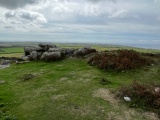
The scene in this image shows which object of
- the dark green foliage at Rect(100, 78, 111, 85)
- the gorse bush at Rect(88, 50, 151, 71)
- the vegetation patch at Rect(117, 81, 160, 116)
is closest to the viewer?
the vegetation patch at Rect(117, 81, 160, 116)

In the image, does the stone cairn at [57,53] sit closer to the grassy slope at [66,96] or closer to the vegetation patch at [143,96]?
the grassy slope at [66,96]

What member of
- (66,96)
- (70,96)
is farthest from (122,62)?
(66,96)

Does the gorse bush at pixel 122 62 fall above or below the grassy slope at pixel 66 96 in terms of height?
above

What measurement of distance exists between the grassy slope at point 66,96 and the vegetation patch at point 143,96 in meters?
0.90

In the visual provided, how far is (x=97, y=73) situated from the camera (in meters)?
20.5

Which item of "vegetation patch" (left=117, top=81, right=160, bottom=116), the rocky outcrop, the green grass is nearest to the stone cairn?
the rocky outcrop

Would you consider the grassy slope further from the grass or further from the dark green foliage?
the dark green foliage

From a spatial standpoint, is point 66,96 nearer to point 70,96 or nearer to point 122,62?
point 70,96

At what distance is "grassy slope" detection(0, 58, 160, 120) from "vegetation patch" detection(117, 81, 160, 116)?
90 centimetres

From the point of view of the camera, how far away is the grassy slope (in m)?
11.9

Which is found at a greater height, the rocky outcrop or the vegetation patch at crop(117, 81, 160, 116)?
the rocky outcrop

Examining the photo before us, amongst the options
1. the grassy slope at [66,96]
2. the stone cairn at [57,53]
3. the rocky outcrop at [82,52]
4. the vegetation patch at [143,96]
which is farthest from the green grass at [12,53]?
the vegetation patch at [143,96]

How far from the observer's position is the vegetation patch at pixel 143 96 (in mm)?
12352

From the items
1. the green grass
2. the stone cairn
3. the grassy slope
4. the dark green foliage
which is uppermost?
the stone cairn
